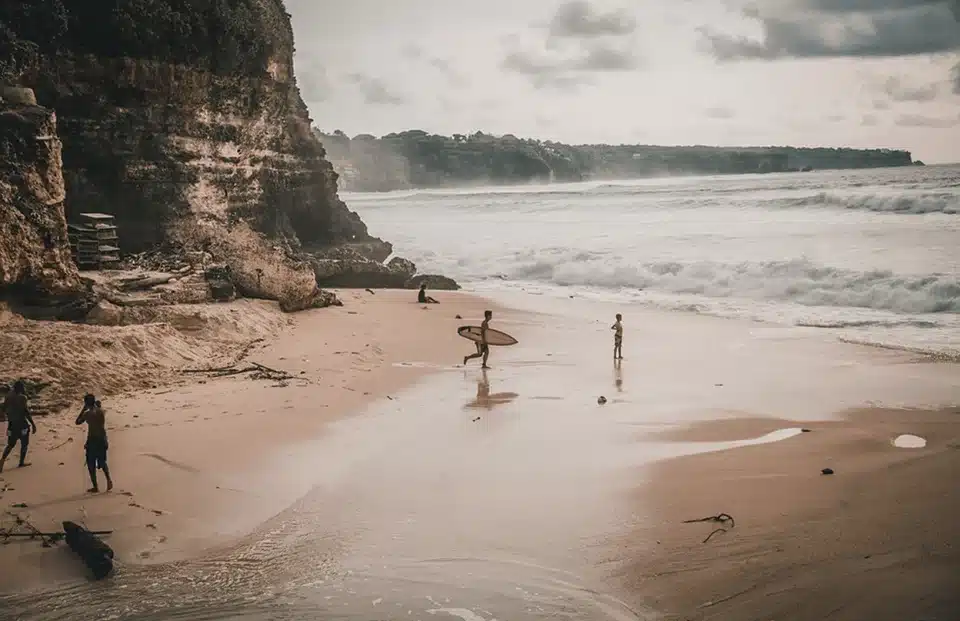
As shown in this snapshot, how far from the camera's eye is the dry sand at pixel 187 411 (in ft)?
24.4

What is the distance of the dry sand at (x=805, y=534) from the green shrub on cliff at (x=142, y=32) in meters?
14.1

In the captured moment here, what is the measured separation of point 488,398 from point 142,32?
472 inches

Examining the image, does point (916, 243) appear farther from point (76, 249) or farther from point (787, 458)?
point (76, 249)

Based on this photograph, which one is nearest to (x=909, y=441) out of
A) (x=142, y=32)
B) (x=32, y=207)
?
(x=32, y=207)

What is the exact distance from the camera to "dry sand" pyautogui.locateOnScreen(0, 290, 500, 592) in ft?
24.4

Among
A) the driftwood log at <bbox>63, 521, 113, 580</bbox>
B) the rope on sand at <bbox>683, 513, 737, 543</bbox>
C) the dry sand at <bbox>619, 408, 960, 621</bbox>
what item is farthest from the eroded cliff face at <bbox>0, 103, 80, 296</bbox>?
the rope on sand at <bbox>683, 513, 737, 543</bbox>

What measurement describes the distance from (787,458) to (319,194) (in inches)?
861

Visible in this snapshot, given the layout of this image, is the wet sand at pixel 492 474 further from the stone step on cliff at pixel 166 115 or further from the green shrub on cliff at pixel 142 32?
the green shrub on cliff at pixel 142 32

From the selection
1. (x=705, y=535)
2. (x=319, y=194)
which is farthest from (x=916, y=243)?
(x=705, y=535)

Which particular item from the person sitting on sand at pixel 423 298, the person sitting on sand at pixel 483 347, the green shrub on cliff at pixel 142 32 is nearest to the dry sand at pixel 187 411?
the person sitting on sand at pixel 483 347

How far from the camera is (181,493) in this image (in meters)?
8.16

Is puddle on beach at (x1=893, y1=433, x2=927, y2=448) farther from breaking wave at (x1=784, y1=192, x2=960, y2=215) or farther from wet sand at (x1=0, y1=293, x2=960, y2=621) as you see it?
breaking wave at (x1=784, y1=192, x2=960, y2=215)

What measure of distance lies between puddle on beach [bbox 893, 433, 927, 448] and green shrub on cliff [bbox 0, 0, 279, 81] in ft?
50.9

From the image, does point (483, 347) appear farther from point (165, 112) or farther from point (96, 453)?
point (165, 112)
